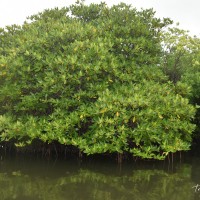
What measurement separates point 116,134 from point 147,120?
1385mm

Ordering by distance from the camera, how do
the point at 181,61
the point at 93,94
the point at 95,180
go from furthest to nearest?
the point at 181,61
the point at 93,94
the point at 95,180

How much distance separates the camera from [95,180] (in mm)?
11000

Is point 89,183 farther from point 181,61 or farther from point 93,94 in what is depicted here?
point 181,61

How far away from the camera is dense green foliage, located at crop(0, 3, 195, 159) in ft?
39.6

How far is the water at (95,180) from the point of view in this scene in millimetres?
9133

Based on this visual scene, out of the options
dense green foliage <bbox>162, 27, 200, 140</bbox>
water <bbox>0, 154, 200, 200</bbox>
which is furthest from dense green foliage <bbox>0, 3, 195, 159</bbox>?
dense green foliage <bbox>162, 27, 200, 140</bbox>

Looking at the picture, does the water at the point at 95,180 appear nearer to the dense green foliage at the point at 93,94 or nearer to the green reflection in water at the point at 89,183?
the green reflection in water at the point at 89,183

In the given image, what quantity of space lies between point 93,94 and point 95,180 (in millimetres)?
3682

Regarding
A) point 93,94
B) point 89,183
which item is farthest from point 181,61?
point 89,183

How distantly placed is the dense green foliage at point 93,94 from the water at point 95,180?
3.14 ft

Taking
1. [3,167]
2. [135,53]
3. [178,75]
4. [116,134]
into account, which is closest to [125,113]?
[116,134]

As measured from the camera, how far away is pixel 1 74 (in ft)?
45.0

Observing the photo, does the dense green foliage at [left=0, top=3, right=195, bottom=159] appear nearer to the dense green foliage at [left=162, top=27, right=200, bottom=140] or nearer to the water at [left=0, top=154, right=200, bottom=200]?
the water at [left=0, top=154, right=200, bottom=200]

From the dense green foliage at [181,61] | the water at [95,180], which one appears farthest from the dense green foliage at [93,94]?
the dense green foliage at [181,61]
